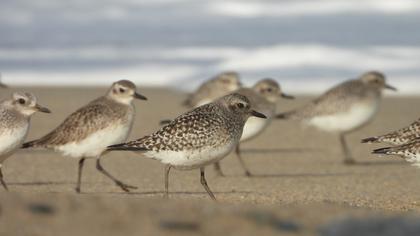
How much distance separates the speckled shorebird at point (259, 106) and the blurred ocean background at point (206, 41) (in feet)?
17.2

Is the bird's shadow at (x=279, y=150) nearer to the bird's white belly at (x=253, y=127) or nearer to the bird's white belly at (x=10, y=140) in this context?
the bird's white belly at (x=253, y=127)

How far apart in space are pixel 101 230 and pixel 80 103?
12.1 metres

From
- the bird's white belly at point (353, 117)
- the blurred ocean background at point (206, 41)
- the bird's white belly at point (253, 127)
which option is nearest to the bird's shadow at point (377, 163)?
the bird's white belly at point (353, 117)

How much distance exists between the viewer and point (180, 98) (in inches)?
712

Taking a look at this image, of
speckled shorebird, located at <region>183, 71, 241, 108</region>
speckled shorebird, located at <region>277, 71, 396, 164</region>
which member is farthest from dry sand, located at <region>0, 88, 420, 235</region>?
speckled shorebird, located at <region>183, 71, 241, 108</region>

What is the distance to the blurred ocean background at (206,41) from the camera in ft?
67.8

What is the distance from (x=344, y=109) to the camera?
13.4 metres

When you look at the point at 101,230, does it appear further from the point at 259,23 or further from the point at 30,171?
the point at 259,23

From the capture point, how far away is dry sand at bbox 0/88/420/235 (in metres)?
5.40

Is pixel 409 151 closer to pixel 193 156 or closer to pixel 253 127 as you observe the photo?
pixel 193 156

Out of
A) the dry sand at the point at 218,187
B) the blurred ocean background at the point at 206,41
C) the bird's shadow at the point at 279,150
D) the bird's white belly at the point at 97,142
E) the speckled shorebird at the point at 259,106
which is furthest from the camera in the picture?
the blurred ocean background at the point at 206,41

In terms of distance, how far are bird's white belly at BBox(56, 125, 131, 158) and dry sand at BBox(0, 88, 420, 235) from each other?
1.36ft

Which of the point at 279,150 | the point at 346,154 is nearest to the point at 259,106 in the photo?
the point at 279,150

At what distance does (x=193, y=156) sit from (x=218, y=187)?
2.13m
